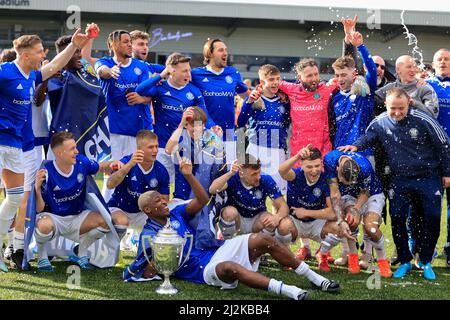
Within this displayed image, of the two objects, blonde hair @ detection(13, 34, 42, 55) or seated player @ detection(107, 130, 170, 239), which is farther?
seated player @ detection(107, 130, 170, 239)

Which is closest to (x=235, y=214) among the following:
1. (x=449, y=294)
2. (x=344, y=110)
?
(x=344, y=110)

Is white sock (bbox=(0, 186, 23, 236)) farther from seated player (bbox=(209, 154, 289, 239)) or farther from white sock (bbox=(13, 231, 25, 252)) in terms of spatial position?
seated player (bbox=(209, 154, 289, 239))

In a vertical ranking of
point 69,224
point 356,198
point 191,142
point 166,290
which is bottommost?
point 166,290

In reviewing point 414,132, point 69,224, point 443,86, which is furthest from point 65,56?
point 443,86

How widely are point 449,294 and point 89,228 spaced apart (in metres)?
3.07

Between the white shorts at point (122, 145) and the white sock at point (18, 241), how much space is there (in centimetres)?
135

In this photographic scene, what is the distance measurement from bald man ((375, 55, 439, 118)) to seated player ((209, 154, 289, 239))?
5.27ft

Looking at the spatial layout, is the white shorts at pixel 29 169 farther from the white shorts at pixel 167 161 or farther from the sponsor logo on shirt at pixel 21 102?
the white shorts at pixel 167 161

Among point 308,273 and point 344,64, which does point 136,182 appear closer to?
point 308,273

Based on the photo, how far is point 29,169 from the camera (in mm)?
5871

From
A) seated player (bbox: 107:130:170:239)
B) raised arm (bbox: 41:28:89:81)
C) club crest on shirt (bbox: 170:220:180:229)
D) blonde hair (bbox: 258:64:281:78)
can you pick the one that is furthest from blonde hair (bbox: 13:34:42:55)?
blonde hair (bbox: 258:64:281:78)

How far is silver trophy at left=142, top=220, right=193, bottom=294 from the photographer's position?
4.75 m

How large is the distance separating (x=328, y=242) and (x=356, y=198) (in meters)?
0.48

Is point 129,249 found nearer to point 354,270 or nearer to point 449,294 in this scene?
point 354,270
